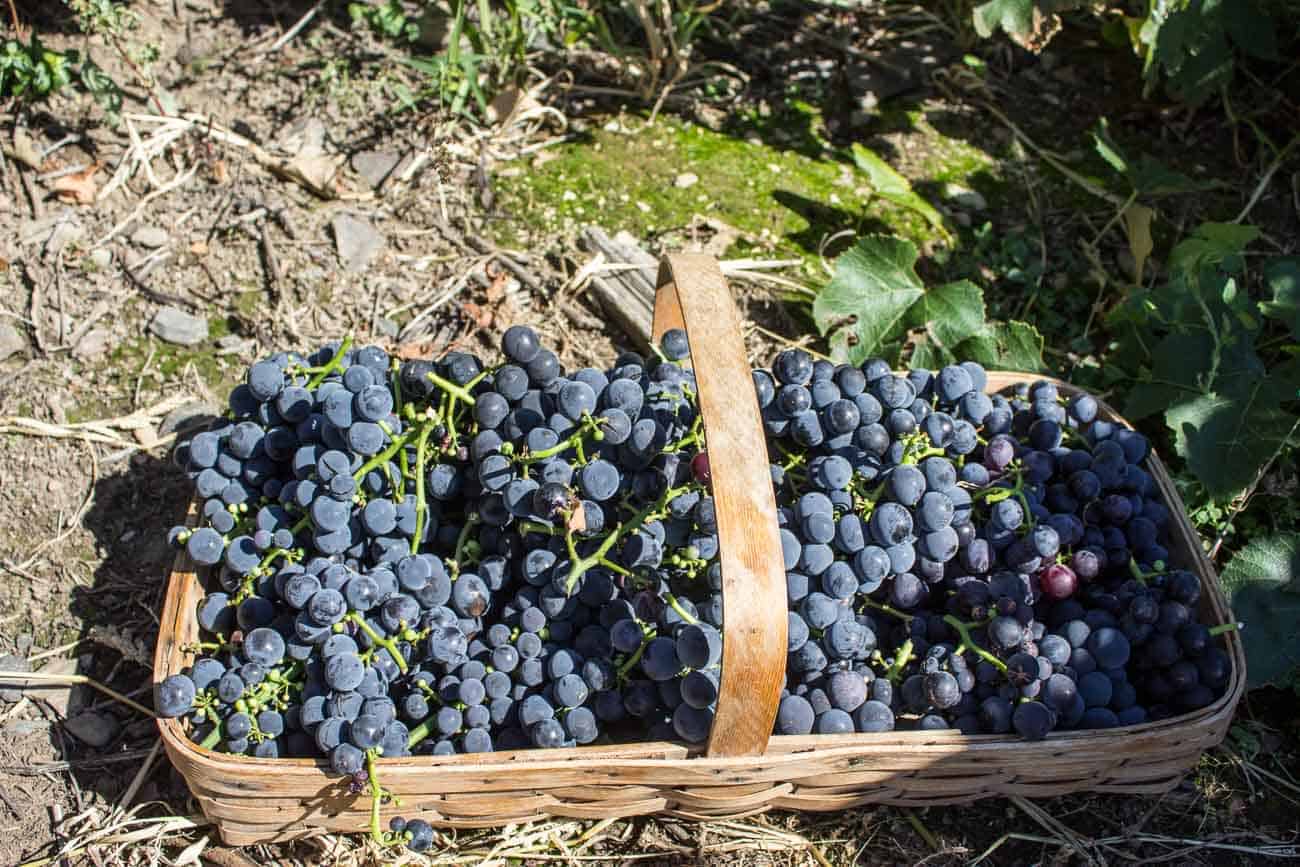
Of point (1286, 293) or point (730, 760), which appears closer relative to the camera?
point (730, 760)

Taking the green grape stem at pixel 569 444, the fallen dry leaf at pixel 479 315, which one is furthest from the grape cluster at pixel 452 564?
the fallen dry leaf at pixel 479 315

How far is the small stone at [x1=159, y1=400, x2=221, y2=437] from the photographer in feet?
7.87

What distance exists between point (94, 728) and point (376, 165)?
1.62m

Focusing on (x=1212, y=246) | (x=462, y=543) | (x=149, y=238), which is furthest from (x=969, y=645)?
(x=149, y=238)

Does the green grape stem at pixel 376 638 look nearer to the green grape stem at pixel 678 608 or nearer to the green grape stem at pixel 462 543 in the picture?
the green grape stem at pixel 462 543

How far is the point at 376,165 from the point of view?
2930mm

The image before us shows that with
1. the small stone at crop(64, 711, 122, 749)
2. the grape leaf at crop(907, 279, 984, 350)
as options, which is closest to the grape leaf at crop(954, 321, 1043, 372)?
the grape leaf at crop(907, 279, 984, 350)

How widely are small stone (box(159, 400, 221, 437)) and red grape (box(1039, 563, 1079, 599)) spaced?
5.85 feet

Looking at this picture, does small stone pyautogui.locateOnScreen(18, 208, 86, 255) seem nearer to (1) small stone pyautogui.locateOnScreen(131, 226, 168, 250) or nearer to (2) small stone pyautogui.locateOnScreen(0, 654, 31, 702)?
(1) small stone pyautogui.locateOnScreen(131, 226, 168, 250)

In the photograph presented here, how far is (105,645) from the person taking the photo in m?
2.11

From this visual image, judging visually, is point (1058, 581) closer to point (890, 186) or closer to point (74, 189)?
point (890, 186)

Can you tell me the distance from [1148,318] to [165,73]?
2712 millimetres

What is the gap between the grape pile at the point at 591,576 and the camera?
169 centimetres

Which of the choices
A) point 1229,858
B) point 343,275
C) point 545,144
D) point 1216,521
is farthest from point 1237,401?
point 343,275
